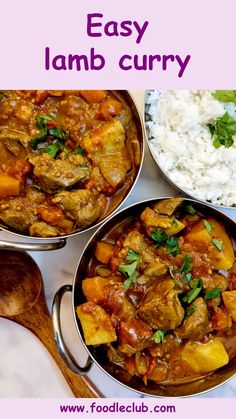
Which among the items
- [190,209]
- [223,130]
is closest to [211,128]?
[223,130]

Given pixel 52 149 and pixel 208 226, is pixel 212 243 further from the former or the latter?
pixel 52 149

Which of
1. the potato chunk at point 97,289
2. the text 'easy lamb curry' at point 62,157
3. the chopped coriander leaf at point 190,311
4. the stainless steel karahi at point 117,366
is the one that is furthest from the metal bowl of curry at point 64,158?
the chopped coriander leaf at point 190,311

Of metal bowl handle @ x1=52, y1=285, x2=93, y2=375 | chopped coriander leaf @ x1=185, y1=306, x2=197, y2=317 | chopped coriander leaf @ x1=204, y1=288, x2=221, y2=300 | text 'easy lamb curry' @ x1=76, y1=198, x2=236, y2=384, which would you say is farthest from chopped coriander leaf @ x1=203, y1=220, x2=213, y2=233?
metal bowl handle @ x1=52, y1=285, x2=93, y2=375

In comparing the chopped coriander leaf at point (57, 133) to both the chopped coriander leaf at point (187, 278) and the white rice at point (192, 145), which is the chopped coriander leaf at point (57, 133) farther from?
the chopped coriander leaf at point (187, 278)

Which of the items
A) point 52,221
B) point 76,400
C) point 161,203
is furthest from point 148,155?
→ point 76,400

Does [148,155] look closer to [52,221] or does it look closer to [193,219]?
[193,219]
